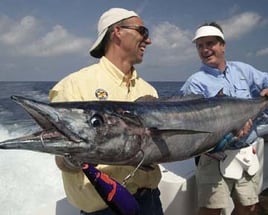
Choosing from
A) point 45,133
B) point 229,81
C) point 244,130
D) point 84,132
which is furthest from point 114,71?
point 229,81

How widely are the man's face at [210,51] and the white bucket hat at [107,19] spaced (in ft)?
3.35

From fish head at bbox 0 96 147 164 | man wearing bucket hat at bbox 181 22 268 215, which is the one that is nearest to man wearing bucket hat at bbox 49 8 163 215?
fish head at bbox 0 96 147 164

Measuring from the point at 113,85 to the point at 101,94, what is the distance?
4.5 inches

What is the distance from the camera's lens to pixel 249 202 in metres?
3.23

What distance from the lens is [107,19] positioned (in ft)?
7.52

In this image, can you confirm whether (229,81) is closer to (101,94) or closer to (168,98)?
(168,98)

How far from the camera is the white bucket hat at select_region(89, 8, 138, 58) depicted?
2.27 m

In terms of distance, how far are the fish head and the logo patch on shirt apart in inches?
11.8

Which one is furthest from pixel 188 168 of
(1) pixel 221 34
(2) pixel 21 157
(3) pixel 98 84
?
(2) pixel 21 157

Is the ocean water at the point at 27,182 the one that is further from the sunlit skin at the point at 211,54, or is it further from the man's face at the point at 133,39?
the man's face at the point at 133,39

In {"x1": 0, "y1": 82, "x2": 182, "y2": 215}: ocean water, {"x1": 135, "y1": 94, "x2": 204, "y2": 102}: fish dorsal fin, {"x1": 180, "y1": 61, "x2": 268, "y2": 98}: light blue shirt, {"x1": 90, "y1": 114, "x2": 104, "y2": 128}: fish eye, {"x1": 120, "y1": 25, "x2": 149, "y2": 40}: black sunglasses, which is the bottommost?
{"x1": 0, "y1": 82, "x2": 182, "y2": 215}: ocean water

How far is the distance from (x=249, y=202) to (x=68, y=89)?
6.80ft

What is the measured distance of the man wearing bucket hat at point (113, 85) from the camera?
2.02 meters

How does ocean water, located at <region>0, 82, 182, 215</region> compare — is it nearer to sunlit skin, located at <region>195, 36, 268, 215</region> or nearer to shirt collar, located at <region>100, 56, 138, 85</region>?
sunlit skin, located at <region>195, 36, 268, 215</region>
